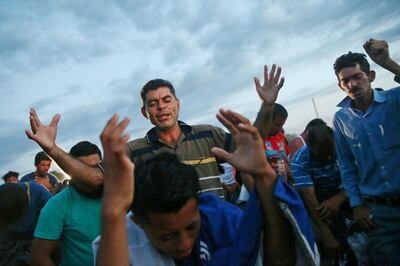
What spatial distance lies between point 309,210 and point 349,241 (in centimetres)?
50

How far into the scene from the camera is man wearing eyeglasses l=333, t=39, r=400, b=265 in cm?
326

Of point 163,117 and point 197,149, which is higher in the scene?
point 163,117

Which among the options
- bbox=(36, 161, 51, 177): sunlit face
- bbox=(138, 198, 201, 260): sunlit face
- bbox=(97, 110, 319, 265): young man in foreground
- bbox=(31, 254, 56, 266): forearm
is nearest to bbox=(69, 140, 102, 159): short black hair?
Answer: bbox=(31, 254, 56, 266): forearm

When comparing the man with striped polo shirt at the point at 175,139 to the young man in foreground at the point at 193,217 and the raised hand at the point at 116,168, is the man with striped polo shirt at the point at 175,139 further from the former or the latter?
the raised hand at the point at 116,168

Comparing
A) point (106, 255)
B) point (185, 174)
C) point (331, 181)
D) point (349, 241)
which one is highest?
point (185, 174)

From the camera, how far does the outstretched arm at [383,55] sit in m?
3.16

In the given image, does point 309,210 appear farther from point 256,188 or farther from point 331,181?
point 256,188

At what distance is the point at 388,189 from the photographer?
328 centimetres

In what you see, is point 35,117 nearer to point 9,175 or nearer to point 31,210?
point 31,210

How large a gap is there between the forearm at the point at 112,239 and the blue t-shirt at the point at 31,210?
2872mm

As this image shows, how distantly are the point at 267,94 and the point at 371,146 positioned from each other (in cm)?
116

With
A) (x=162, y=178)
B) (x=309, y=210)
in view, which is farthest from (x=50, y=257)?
(x=309, y=210)

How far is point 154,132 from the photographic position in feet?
11.4

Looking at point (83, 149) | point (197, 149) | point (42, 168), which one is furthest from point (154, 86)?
point (42, 168)
